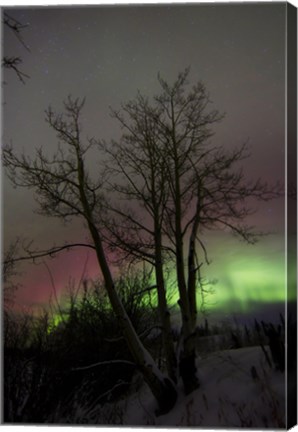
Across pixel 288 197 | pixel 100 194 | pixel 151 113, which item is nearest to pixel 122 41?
pixel 151 113

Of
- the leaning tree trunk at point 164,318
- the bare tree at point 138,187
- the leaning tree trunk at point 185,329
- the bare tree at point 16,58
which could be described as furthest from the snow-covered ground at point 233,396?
the bare tree at point 16,58

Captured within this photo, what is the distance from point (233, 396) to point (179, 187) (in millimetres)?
1300

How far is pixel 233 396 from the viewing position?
5.24 metres

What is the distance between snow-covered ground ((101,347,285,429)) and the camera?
5203 millimetres

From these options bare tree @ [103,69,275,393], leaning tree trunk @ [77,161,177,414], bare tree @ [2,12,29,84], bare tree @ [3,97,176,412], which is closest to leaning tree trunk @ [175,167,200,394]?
bare tree @ [103,69,275,393]

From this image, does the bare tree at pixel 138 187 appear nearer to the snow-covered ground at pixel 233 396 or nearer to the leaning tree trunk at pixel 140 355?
the leaning tree trunk at pixel 140 355

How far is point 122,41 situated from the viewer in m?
5.61

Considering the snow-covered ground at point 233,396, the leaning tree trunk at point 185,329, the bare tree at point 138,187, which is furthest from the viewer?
the bare tree at point 138,187

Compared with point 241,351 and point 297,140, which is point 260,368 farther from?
point 297,140

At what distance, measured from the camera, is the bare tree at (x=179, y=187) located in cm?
540

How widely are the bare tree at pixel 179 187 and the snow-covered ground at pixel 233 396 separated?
10 centimetres

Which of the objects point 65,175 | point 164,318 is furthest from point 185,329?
point 65,175

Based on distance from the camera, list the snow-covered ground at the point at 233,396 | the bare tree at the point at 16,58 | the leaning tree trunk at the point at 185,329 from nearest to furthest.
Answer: the snow-covered ground at the point at 233,396 < the leaning tree trunk at the point at 185,329 < the bare tree at the point at 16,58

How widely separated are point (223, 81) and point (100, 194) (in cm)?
104
